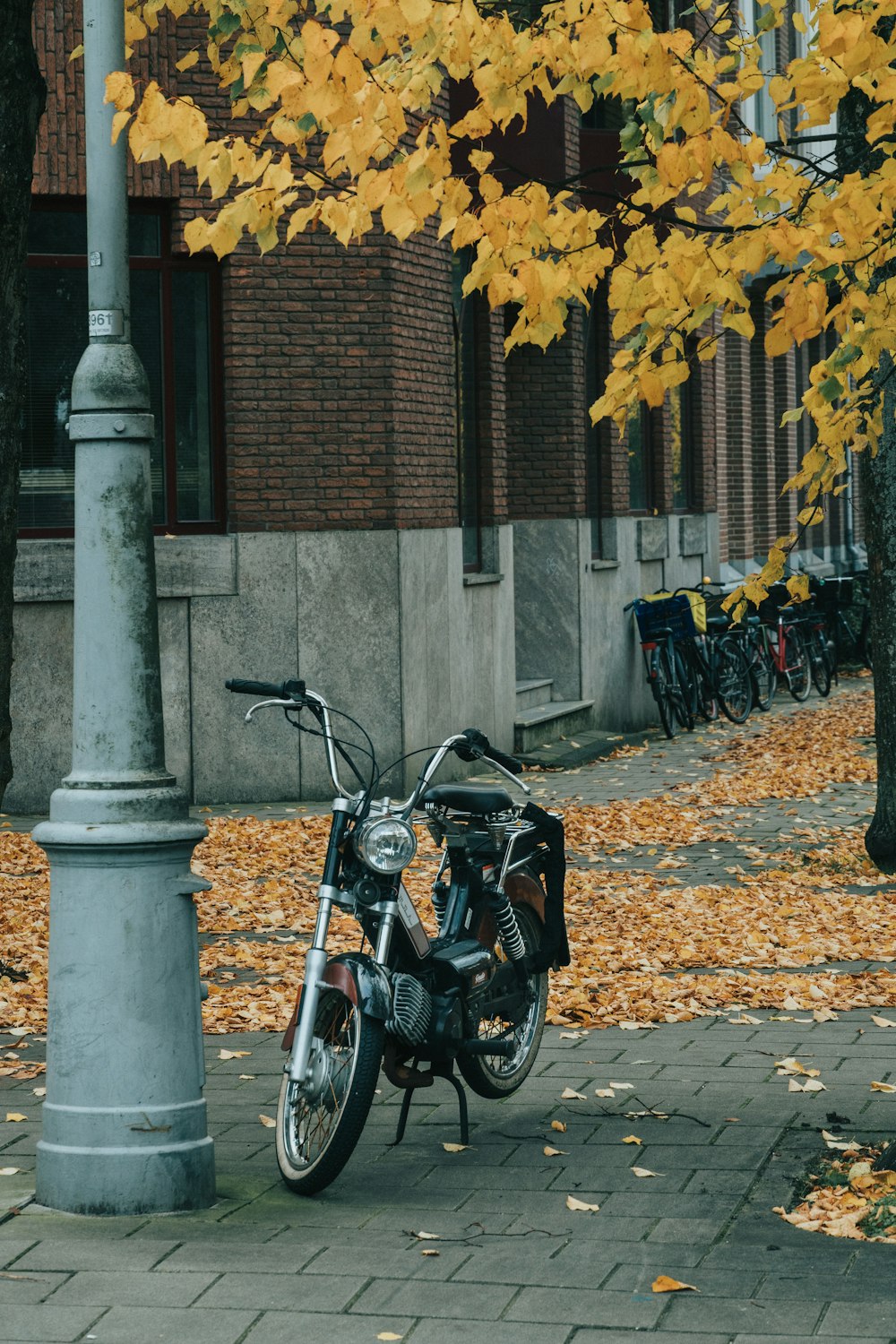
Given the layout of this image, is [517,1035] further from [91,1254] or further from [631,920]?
[631,920]

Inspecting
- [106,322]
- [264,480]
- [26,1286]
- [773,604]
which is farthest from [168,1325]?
[773,604]

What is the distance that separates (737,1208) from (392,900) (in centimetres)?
118

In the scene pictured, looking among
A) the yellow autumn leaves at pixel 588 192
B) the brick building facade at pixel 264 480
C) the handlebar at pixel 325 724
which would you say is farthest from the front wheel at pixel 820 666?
the handlebar at pixel 325 724

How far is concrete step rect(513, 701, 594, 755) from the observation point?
17250mm

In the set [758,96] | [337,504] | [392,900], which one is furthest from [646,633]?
[392,900]

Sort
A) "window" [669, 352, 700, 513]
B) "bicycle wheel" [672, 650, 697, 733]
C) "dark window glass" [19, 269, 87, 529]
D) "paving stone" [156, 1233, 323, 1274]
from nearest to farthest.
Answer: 1. "paving stone" [156, 1233, 323, 1274]
2. "dark window glass" [19, 269, 87, 529]
3. "bicycle wheel" [672, 650, 697, 733]
4. "window" [669, 352, 700, 513]

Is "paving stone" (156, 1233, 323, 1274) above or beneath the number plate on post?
beneath

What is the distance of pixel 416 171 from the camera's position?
522cm

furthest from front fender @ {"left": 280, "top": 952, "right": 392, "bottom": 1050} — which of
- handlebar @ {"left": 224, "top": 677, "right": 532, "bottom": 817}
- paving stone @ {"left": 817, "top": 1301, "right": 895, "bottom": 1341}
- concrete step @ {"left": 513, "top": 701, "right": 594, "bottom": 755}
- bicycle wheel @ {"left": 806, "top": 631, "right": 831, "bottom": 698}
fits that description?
bicycle wheel @ {"left": 806, "top": 631, "right": 831, "bottom": 698}

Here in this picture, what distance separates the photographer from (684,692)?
2005 cm

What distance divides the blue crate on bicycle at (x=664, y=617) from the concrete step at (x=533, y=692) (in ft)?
4.84

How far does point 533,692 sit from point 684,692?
1941 mm

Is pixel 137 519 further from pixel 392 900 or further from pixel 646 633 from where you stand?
pixel 646 633

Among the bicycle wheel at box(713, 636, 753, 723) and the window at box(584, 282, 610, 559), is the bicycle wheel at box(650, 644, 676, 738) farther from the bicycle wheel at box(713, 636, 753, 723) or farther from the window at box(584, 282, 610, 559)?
the window at box(584, 282, 610, 559)
